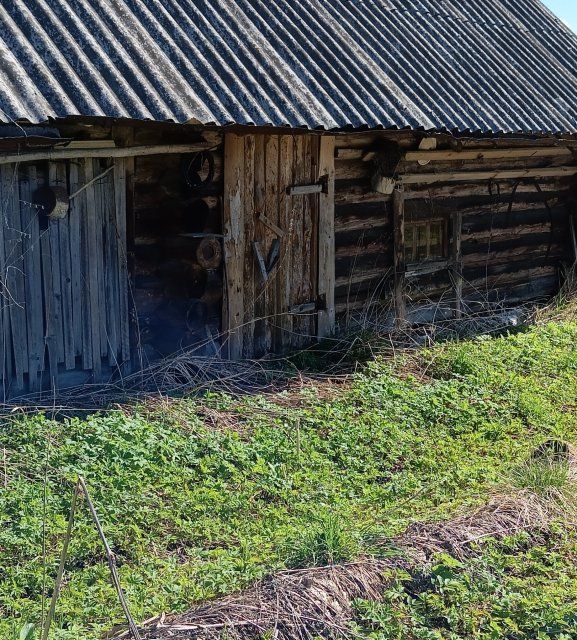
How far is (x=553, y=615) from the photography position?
434cm

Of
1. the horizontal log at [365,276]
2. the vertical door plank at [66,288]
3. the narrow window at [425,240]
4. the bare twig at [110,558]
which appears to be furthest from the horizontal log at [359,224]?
the bare twig at [110,558]

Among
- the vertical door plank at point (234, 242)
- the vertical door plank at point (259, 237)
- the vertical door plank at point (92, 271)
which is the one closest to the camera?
the vertical door plank at point (92, 271)

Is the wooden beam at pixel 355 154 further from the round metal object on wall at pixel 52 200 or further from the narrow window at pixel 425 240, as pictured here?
the round metal object on wall at pixel 52 200

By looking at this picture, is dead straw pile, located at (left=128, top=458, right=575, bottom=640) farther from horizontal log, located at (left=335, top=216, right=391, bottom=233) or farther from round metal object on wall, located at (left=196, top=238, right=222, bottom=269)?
horizontal log, located at (left=335, top=216, right=391, bottom=233)

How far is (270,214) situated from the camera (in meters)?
8.23

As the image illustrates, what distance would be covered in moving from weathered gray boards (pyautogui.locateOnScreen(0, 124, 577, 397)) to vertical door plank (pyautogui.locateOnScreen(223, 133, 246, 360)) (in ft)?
0.05

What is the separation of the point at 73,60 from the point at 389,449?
3.60 m

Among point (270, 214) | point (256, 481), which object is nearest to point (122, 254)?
point (270, 214)

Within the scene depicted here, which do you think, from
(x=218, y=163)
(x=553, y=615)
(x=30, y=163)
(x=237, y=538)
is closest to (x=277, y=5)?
(x=218, y=163)

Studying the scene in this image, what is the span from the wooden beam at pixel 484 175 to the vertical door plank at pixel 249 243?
7.19 feet

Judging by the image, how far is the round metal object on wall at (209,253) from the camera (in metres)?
7.61

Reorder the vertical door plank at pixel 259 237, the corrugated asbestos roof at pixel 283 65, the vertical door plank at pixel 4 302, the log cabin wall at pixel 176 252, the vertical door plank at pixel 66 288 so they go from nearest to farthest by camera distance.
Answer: the vertical door plank at pixel 4 302 < the corrugated asbestos roof at pixel 283 65 < the vertical door plank at pixel 66 288 < the log cabin wall at pixel 176 252 < the vertical door plank at pixel 259 237

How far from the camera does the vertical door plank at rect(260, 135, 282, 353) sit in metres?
8.14

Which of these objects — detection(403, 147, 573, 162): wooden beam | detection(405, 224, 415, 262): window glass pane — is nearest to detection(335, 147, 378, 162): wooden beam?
detection(403, 147, 573, 162): wooden beam
